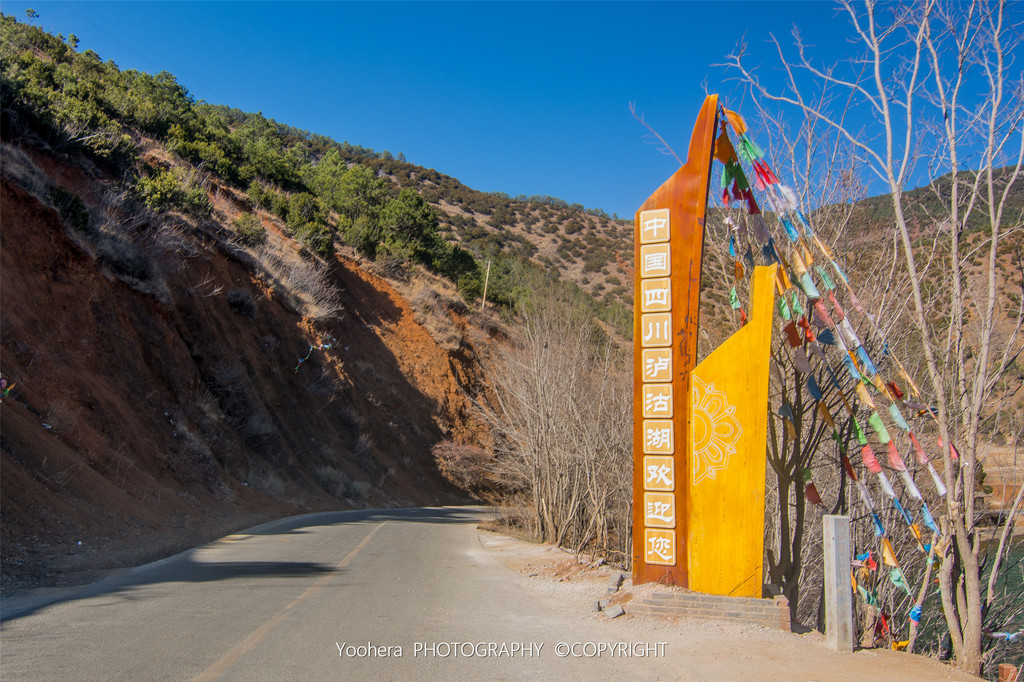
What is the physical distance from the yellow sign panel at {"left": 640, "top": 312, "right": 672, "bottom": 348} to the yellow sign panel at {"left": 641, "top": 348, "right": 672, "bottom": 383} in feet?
0.27

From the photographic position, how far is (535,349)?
14.7 meters

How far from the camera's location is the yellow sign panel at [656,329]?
26.9 feet

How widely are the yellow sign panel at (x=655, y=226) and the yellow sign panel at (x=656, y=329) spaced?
88cm

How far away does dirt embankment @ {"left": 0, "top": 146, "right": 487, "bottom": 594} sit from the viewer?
39.8 feet

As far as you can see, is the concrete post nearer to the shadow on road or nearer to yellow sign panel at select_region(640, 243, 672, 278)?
yellow sign panel at select_region(640, 243, 672, 278)

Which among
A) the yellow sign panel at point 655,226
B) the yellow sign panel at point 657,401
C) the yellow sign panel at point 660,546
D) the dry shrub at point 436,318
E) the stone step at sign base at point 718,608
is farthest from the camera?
the dry shrub at point 436,318

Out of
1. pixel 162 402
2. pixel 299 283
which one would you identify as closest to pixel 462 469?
pixel 299 283

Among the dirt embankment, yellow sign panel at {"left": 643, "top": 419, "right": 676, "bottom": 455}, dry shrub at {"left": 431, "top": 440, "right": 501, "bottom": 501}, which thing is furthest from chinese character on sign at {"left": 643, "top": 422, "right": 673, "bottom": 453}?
dry shrub at {"left": 431, "top": 440, "right": 501, "bottom": 501}

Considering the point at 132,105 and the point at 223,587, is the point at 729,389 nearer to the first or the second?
the point at 223,587

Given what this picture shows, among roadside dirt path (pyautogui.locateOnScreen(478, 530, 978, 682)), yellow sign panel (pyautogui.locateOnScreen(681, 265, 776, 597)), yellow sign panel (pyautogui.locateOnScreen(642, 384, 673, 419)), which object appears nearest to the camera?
roadside dirt path (pyautogui.locateOnScreen(478, 530, 978, 682))

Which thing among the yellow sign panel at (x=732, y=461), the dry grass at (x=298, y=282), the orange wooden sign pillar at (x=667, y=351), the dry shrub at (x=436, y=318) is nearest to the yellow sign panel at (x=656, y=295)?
the orange wooden sign pillar at (x=667, y=351)

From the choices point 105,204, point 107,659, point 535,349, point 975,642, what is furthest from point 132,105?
point 975,642

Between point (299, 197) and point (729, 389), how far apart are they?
37.3 meters

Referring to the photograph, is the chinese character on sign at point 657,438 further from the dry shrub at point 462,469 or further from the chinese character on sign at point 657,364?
the dry shrub at point 462,469
